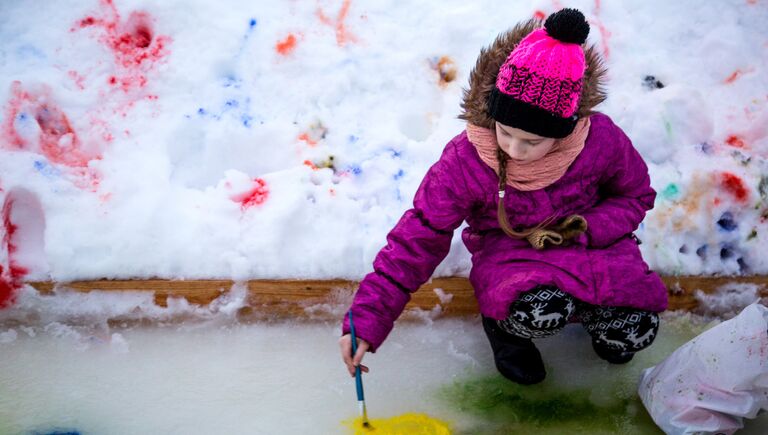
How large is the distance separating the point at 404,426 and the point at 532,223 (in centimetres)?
59

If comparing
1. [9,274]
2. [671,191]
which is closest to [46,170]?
[9,274]

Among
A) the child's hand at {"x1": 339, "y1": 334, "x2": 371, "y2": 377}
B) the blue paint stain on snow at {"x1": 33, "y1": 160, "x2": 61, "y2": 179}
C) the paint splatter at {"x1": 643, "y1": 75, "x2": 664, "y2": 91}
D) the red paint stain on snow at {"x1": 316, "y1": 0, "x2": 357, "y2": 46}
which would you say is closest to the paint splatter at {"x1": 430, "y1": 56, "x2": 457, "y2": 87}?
the red paint stain on snow at {"x1": 316, "y1": 0, "x2": 357, "y2": 46}

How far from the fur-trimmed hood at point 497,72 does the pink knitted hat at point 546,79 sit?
0.13 feet

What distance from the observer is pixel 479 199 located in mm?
1587

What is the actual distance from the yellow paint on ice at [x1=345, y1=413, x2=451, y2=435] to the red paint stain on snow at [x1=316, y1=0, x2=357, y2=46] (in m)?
1.34

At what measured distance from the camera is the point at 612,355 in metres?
1.81

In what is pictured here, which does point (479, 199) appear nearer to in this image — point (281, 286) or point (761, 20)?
point (281, 286)

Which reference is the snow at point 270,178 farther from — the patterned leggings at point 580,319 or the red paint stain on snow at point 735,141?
the patterned leggings at point 580,319

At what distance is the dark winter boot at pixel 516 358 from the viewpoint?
5.85 ft

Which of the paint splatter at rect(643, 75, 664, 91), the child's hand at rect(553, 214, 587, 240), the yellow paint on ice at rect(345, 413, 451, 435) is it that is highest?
the paint splatter at rect(643, 75, 664, 91)

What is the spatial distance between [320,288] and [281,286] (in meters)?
0.11

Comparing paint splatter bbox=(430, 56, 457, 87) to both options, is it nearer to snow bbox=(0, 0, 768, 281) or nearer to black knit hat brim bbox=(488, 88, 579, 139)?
snow bbox=(0, 0, 768, 281)

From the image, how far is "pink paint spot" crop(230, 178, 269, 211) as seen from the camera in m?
2.05

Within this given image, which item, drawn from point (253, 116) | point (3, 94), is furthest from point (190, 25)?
point (3, 94)
